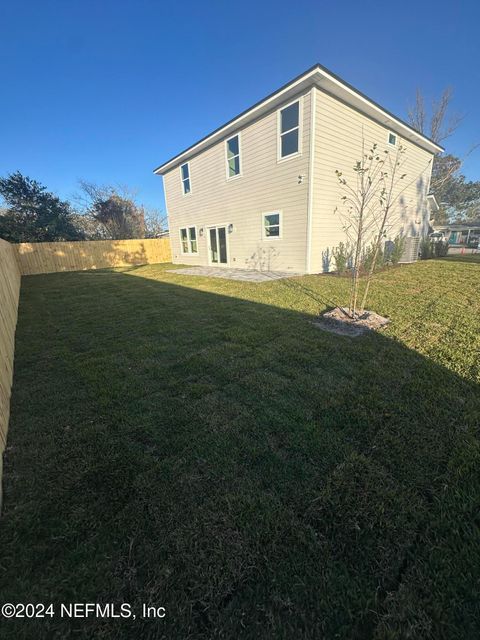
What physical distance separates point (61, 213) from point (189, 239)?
468 inches

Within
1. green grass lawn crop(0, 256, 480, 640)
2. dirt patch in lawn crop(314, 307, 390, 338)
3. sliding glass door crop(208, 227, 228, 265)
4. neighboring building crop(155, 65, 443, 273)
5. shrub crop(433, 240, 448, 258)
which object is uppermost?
neighboring building crop(155, 65, 443, 273)

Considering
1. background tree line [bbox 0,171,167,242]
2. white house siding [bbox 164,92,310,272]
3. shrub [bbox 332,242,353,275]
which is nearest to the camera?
shrub [bbox 332,242,353,275]

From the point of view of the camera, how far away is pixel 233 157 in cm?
1088

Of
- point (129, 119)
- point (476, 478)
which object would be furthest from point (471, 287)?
point (129, 119)

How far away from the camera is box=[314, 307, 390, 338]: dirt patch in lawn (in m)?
4.01

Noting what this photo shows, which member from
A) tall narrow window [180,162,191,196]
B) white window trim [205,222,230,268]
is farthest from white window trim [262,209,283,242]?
tall narrow window [180,162,191,196]

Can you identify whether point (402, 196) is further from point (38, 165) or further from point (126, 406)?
point (38, 165)

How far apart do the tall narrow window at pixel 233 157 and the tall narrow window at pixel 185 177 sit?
3.36 meters

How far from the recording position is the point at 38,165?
20.1m

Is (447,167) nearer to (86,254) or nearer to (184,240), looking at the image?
(184,240)

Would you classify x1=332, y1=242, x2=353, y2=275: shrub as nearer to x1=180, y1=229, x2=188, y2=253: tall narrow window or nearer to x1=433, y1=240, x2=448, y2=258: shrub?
x1=433, y1=240, x2=448, y2=258: shrub

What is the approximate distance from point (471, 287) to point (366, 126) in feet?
23.6

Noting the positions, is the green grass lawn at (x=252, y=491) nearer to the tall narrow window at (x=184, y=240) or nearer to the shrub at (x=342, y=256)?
the shrub at (x=342, y=256)

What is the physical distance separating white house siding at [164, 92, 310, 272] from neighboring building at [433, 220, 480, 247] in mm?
34470
